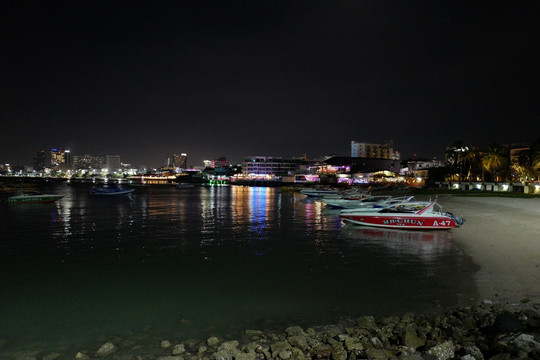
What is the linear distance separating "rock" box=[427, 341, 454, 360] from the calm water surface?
305cm

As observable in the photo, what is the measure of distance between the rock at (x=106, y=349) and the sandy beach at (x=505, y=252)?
10.5 m

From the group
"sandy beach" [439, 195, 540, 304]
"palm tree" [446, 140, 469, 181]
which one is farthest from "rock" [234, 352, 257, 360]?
"palm tree" [446, 140, 469, 181]

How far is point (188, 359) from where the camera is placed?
24.7ft

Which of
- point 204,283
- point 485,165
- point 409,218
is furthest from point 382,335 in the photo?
point 485,165

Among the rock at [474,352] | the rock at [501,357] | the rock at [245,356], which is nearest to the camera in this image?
the rock at [501,357]

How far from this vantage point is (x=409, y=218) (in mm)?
24484

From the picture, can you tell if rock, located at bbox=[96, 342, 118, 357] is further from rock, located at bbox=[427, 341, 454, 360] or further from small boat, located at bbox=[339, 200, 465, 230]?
small boat, located at bbox=[339, 200, 465, 230]

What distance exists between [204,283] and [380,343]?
7212 millimetres

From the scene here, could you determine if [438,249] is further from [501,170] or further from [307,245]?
[501,170]

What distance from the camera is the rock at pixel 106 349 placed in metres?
7.91

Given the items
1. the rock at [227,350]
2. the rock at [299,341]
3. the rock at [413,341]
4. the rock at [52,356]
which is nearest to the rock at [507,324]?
the rock at [413,341]

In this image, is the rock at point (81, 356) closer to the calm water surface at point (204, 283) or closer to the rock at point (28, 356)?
the calm water surface at point (204, 283)

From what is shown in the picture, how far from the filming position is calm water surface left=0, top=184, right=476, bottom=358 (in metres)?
9.50

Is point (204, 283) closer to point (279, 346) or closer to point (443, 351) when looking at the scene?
point (279, 346)
